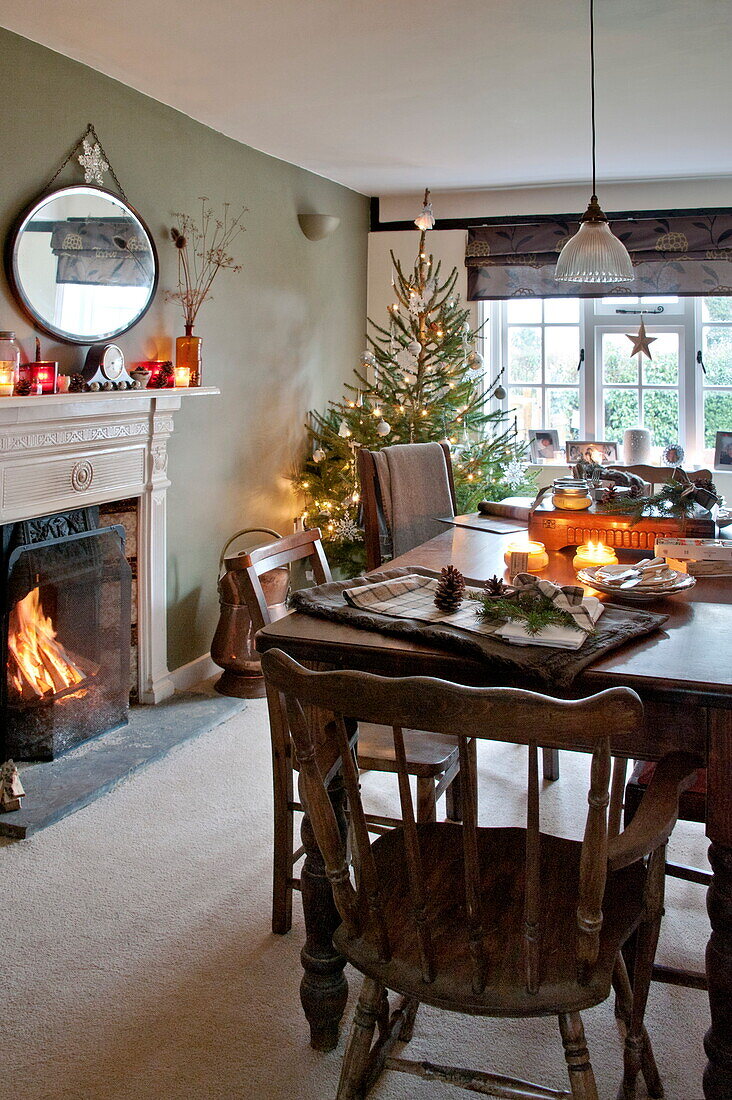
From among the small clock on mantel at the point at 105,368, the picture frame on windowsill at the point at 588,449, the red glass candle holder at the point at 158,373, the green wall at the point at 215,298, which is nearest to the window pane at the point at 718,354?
the picture frame on windowsill at the point at 588,449

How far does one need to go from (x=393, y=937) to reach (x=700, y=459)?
4.80 metres

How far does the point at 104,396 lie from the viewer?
330 cm

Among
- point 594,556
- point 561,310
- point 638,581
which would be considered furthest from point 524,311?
point 638,581

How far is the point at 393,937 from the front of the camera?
1437 millimetres

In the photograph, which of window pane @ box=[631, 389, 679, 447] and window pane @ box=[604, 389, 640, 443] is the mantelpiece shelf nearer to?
window pane @ box=[604, 389, 640, 443]

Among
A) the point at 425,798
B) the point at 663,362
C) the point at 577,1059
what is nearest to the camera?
the point at 577,1059

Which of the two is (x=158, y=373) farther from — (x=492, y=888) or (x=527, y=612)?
(x=492, y=888)

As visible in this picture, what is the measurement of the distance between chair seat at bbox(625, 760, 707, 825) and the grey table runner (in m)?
0.26

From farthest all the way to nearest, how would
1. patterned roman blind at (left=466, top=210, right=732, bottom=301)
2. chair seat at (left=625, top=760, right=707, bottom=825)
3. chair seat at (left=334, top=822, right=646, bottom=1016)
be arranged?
patterned roman blind at (left=466, top=210, right=732, bottom=301) → chair seat at (left=625, top=760, right=707, bottom=825) → chair seat at (left=334, top=822, right=646, bottom=1016)

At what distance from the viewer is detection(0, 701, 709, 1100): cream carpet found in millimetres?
1818

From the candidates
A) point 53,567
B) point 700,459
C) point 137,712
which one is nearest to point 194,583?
point 137,712

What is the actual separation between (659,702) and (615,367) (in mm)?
4625

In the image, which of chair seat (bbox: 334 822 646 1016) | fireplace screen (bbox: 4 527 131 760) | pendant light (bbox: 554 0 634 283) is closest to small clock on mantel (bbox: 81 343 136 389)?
fireplace screen (bbox: 4 527 131 760)

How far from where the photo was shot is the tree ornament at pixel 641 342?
564cm
